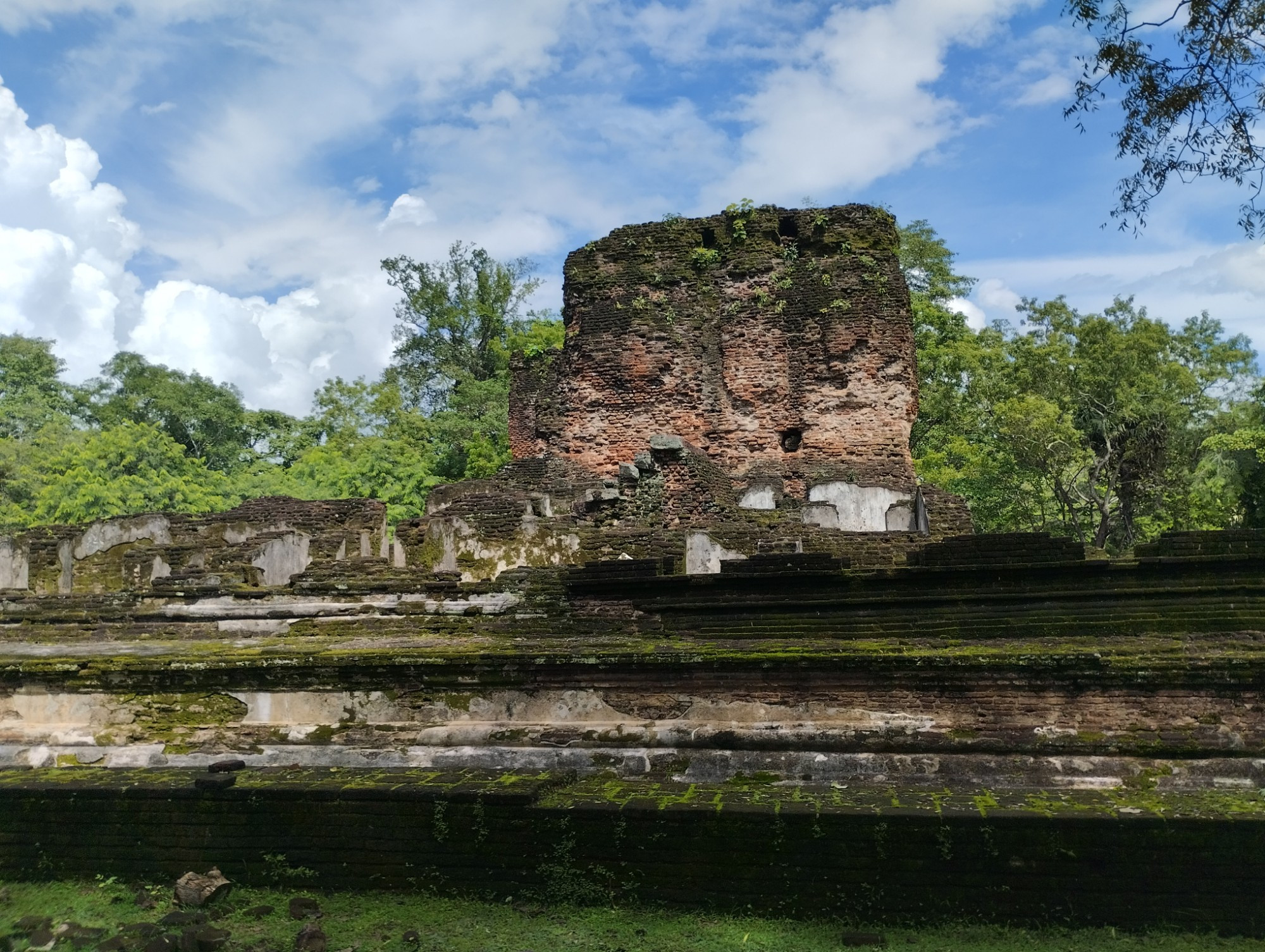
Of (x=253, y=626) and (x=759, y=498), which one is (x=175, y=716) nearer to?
(x=253, y=626)

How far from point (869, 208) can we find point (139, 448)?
60.4ft

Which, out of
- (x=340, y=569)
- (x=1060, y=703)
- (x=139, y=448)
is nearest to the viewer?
(x=1060, y=703)

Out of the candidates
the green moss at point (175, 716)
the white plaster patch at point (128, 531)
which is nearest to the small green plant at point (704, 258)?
the white plaster patch at point (128, 531)

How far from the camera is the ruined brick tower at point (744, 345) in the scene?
14.0 meters

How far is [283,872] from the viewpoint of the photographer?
4.54 meters

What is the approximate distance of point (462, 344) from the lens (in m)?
29.8

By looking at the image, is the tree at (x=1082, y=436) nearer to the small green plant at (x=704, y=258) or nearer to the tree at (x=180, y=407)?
the small green plant at (x=704, y=258)

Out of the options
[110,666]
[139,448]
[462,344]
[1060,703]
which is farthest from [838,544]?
[462,344]

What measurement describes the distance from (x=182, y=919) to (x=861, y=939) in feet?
9.91

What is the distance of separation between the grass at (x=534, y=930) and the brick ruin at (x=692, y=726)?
0.30ft

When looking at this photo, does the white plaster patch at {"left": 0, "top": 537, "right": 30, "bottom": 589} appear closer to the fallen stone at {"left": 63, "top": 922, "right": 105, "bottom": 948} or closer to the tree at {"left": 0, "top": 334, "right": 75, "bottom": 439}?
the fallen stone at {"left": 63, "top": 922, "right": 105, "bottom": 948}

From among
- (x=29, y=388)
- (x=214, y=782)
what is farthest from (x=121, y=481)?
(x=214, y=782)

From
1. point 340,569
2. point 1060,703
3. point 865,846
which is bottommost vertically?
point 865,846

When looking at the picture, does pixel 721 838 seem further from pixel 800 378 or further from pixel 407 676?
pixel 800 378
